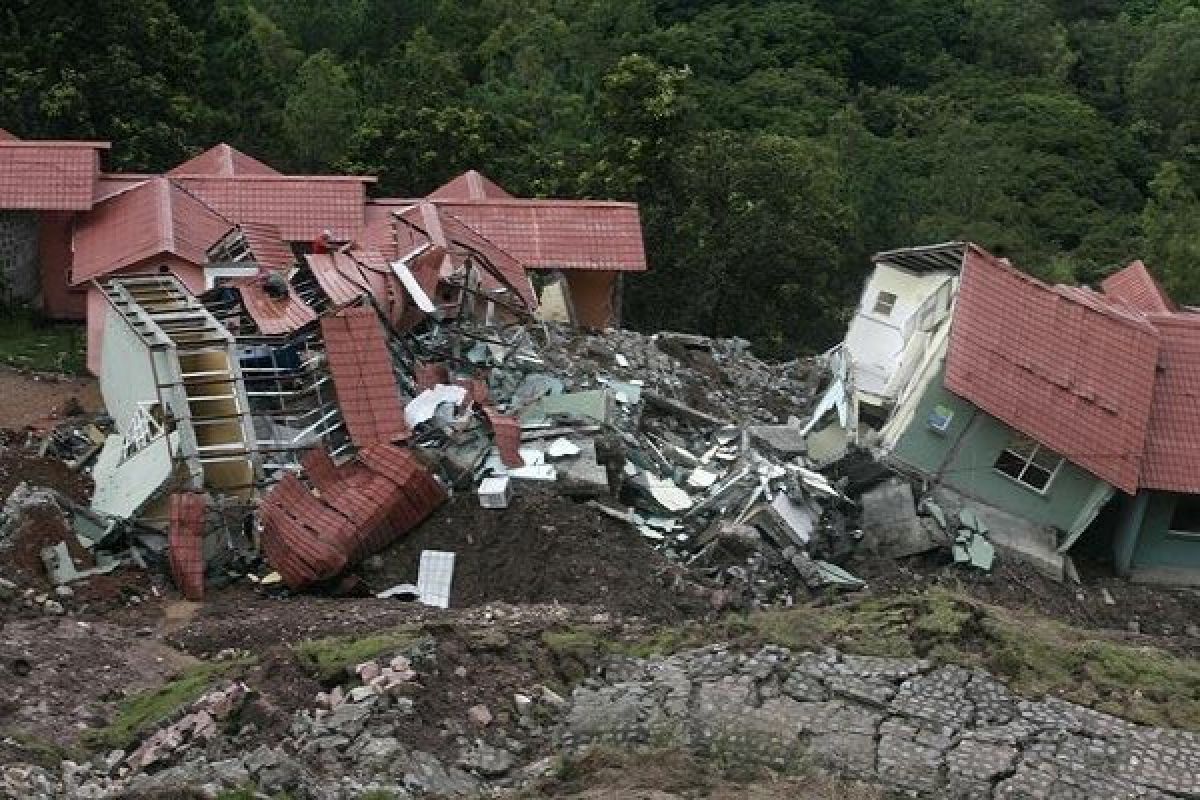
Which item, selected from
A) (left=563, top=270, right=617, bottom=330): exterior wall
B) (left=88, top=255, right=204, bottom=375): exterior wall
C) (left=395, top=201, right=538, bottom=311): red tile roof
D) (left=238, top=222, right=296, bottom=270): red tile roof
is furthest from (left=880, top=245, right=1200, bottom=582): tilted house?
(left=88, top=255, right=204, bottom=375): exterior wall

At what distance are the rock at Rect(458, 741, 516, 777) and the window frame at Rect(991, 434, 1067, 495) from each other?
10.4 m

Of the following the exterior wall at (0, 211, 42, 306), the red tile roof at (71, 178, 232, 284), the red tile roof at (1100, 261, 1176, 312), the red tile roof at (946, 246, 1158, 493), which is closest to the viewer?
the red tile roof at (946, 246, 1158, 493)

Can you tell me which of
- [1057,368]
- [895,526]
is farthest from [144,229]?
[1057,368]

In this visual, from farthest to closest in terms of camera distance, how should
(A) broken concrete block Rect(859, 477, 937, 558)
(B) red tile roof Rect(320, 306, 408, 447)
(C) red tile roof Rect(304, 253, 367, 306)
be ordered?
(C) red tile roof Rect(304, 253, 367, 306) → (A) broken concrete block Rect(859, 477, 937, 558) → (B) red tile roof Rect(320, 306, 408, 447)

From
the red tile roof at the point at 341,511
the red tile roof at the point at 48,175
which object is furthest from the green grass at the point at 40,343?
the red tile roof at the point at 341,511

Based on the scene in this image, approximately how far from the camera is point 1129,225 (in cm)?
4988

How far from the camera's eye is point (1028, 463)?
2002cm

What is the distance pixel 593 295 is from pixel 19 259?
8565 millimetres

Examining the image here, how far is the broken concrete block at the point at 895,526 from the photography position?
18.6 metres

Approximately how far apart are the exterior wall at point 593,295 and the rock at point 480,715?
13584 millimetres

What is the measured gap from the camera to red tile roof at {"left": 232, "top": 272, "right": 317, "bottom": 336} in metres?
18.6

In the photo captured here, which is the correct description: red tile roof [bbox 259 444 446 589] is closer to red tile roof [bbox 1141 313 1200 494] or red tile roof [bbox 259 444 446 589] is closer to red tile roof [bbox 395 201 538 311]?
red tile roof [bbox 395 201 538 311]

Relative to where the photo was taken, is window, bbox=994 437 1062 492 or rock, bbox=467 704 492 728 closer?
rock, bbox=467 704 492 728

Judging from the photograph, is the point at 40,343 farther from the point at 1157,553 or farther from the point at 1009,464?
the point at 1157,553
